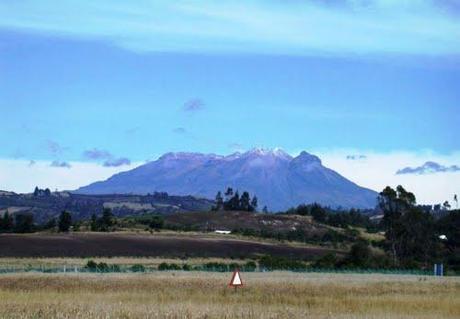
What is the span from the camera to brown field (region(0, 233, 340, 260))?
342ft

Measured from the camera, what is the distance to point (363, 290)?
44188 mm

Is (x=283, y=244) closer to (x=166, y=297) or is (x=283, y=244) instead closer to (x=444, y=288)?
(x=444, y=288)

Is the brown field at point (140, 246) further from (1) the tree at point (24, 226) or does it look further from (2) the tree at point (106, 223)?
(1) the tree at point (24, 226)

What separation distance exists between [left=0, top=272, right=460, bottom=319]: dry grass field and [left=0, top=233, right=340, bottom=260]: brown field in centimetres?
5490

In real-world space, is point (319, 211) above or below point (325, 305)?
above

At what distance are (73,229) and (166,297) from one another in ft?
360

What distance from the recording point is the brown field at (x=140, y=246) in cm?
10438

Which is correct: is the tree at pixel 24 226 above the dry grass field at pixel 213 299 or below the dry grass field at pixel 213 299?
above

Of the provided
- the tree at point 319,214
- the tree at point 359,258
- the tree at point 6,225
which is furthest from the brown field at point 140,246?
the tree at point 319,214

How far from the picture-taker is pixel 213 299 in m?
37.0

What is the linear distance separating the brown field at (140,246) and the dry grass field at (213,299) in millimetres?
54902

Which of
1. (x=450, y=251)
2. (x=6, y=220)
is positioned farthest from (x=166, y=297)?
(x=6, y=220)

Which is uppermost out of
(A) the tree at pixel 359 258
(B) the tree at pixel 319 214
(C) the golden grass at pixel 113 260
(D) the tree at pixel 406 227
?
(B) the tree at pixel 319 214

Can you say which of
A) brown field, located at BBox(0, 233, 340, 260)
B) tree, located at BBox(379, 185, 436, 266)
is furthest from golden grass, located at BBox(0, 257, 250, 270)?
tree, located at BBox(379, 185, 436, 266)
